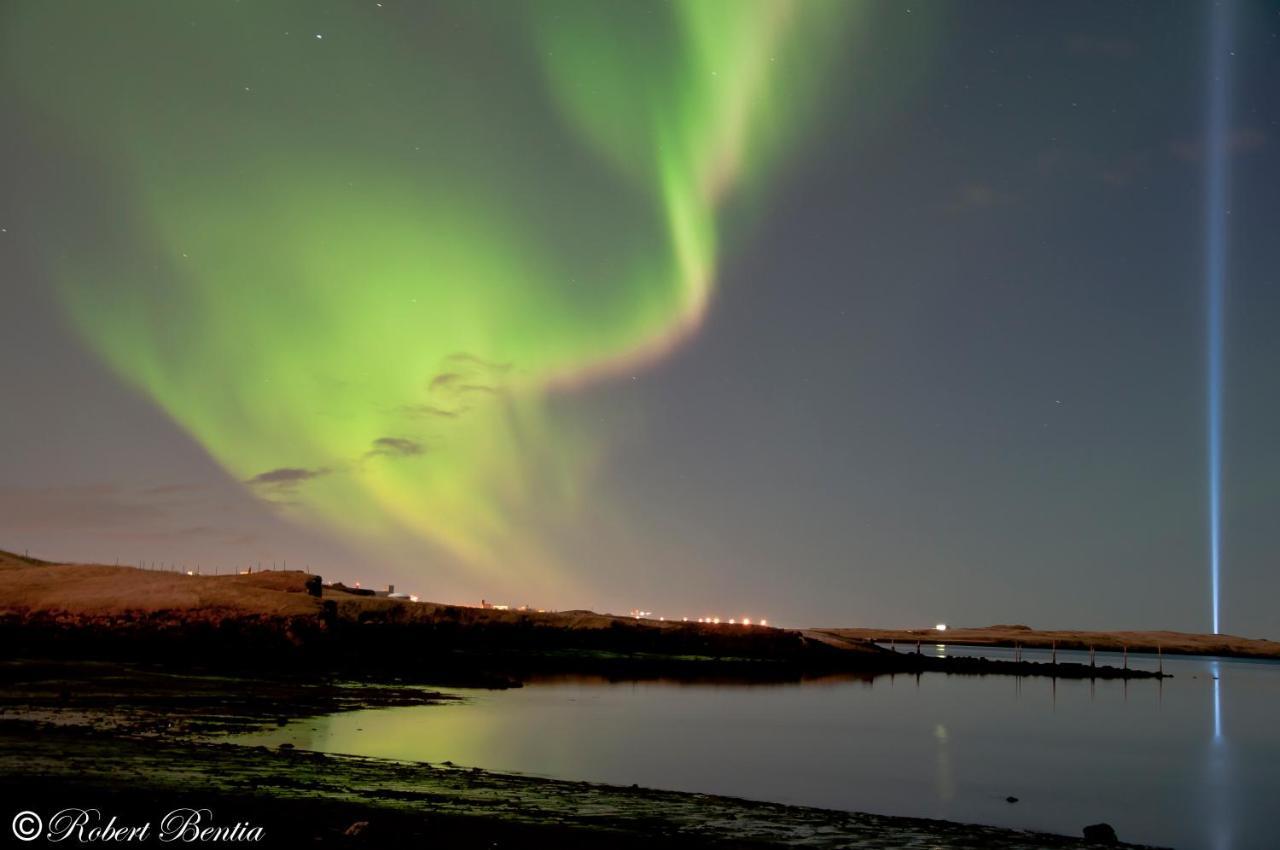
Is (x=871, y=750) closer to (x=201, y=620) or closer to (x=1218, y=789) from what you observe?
(x=1218, y=789)

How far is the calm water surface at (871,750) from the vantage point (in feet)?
93.8

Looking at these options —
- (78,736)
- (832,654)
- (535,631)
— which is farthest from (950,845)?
(832,654)

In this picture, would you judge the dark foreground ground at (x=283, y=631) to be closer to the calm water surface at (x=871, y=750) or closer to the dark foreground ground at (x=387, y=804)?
the calm water surface at (x=871, y=750)

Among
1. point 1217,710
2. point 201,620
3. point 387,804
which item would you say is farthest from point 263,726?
point 1217,710

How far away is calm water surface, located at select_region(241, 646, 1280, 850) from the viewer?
2858 cm

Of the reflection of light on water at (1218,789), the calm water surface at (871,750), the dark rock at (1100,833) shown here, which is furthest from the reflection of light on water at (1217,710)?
the dark rock at (1100,833)

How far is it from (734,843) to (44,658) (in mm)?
37288

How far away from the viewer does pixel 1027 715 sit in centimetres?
6431

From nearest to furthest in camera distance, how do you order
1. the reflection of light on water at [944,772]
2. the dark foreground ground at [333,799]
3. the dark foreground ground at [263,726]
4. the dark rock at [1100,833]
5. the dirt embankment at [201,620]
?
the dark foreground ground at [333,799]
the dark foreground ground at [263,726]
the dark rock at [1100,833]
the reflection of light on water at [944,772]
the dirt embankment at [201,620]

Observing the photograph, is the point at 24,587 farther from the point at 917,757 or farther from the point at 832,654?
the point at 832,654

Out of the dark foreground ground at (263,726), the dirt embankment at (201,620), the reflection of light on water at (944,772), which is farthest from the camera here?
the dirt embankment at (201,620)

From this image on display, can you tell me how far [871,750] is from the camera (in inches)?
1630

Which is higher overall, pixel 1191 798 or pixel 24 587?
pixel 24 587

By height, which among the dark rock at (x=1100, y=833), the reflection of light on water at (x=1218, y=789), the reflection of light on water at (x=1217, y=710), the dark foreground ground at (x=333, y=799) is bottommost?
the reflection of light on water at (x=1218, y=789)
